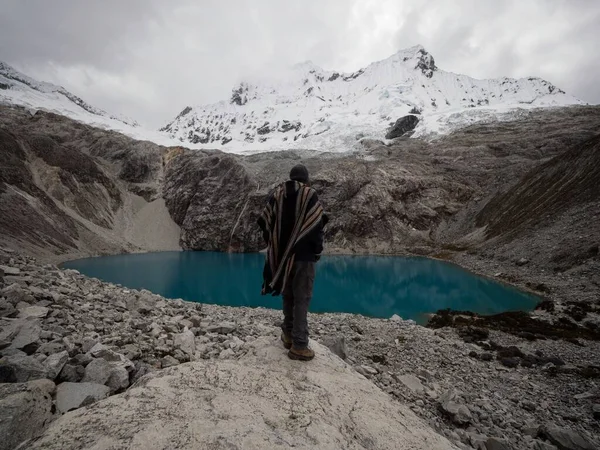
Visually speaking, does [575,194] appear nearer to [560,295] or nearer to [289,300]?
[560,295]

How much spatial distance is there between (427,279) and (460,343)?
2976cm

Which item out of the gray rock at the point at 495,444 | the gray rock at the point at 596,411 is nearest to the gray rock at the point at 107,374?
the gray rock at the point at 495,444

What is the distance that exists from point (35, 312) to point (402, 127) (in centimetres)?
15362

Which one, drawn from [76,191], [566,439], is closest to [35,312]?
[566,439]

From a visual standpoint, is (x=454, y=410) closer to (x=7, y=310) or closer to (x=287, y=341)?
(x=287, y=341)

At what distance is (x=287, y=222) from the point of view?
16.4 ft

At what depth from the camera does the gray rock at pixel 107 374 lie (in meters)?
4.36

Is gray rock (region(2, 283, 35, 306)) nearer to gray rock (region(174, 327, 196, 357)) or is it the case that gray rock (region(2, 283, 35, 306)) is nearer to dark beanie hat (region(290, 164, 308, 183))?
gray rock (region(174, 327, 196, 357))

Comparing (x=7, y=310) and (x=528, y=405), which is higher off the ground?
(x=7, y=310)

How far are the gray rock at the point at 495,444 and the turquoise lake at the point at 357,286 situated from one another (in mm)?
17855

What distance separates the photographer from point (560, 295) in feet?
93.0

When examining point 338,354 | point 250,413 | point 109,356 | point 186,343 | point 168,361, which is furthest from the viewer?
point 338,354

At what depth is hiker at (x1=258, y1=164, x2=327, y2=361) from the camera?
486 cm

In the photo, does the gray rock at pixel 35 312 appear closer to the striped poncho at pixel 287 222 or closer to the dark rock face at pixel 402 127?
the striped poncho at pixel 287 222
